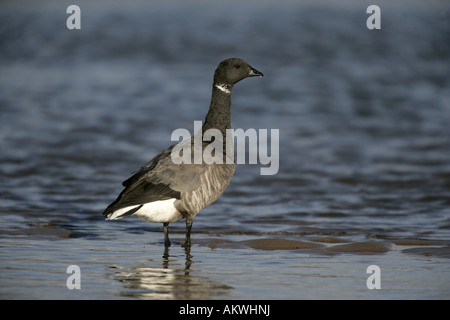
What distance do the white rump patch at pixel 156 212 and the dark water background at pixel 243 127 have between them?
44cm

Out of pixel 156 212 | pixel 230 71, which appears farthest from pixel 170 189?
pixel 230 71

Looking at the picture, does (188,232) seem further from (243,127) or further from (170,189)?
(243,127)

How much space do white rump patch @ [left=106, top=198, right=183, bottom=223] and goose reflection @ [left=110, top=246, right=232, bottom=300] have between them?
67 cm

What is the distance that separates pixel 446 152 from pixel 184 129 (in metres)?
6.06

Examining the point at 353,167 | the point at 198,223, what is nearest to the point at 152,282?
the point at 198,223

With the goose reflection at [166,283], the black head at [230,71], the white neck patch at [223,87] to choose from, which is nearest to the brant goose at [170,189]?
the goose reflection at [166,283]

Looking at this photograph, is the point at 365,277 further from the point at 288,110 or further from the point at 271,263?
the point at 288,110

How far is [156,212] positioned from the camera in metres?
8.51

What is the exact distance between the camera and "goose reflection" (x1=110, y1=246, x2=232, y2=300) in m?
6.81

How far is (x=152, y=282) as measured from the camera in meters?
7.20

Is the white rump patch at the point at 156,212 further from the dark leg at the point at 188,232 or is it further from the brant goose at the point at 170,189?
the dark leg at the point at 188,232

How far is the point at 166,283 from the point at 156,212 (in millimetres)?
1467

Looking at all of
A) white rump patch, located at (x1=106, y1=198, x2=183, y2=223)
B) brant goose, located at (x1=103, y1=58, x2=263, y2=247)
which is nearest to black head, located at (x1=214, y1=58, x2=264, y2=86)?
brant goose, located at (x1=103, y1=58, x2=263, y2=247)

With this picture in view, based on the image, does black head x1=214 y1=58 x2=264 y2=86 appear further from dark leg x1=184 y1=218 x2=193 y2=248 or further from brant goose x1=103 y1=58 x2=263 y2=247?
dark leg x1=184 y1=218 x2=193 y2=248
